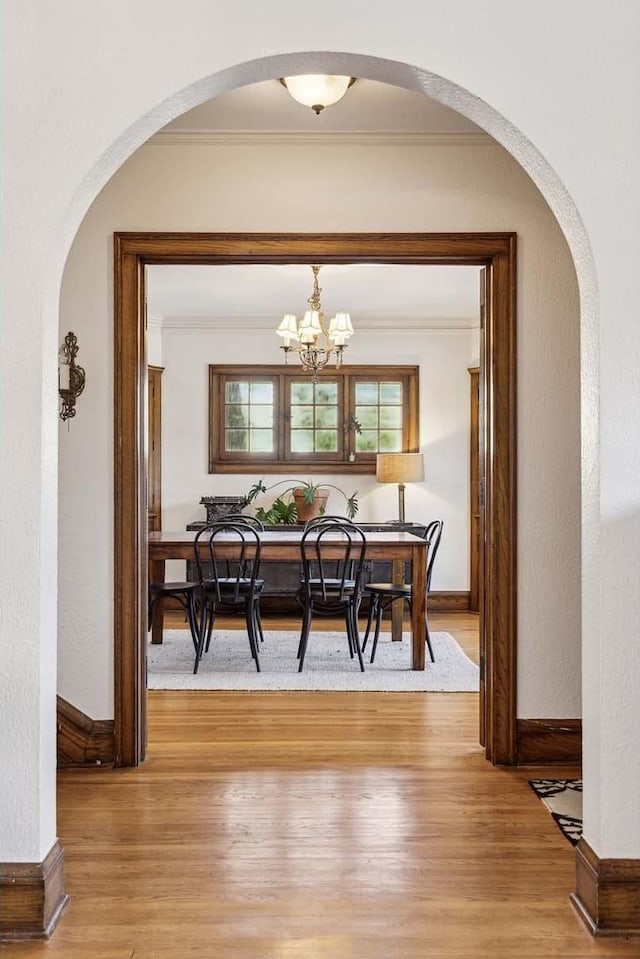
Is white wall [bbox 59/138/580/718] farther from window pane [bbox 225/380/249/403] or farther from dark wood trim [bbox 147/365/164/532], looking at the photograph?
window pane [bbox 225/380/249/403]

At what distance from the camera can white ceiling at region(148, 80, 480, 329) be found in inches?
129

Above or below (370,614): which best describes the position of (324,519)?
above

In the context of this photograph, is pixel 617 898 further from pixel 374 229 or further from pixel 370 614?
pixel 370 614

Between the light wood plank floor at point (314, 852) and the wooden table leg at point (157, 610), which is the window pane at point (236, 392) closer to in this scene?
the wooden table leg at point (157, 610)

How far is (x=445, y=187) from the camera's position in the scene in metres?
3.52

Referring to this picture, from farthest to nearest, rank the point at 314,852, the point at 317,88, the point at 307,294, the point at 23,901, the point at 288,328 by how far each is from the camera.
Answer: the point at 307,294 → the point at 288,328 → the point at 317,88 → the point at 314,852 → the point at 23,901

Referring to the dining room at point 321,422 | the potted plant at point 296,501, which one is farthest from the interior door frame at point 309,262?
the dining room at point 321,422

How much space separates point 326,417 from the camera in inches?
314

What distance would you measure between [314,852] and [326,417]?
222 inches

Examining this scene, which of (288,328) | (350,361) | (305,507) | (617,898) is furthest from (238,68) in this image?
(350,361)

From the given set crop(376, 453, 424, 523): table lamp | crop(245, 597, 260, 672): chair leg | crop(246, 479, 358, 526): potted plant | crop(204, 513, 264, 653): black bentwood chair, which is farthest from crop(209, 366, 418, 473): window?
crop(245, 597, 260, 672): chair leg

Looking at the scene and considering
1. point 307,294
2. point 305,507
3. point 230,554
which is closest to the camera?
point 230,554

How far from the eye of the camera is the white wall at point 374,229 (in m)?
3.47

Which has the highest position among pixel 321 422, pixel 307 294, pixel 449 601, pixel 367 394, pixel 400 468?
pixel 307 294
